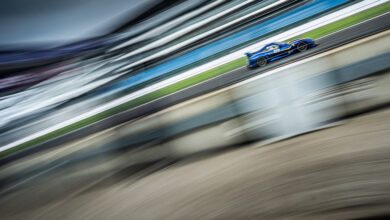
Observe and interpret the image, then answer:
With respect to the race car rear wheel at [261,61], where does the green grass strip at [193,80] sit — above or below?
above

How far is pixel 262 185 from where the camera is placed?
275cm

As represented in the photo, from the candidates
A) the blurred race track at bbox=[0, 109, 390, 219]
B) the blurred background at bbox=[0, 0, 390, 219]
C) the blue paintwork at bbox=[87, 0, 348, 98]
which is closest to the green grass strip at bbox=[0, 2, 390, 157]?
the blurred background at bbox=[0, 0, 390, 219]

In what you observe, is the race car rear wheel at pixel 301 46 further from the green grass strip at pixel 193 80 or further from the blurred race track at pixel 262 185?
the blurred race track at pixel 262 185

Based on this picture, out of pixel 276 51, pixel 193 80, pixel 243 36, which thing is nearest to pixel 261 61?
pixel 276 51

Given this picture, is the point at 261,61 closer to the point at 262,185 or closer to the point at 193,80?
the point at 193,80

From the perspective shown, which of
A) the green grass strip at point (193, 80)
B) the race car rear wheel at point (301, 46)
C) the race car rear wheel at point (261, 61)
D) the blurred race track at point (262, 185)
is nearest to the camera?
the blurred race track at point (262, 185)

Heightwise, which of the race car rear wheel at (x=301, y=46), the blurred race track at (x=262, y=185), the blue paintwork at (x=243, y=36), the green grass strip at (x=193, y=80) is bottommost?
the blurred race track at (x=262, y=185)

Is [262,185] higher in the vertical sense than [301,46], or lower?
lower

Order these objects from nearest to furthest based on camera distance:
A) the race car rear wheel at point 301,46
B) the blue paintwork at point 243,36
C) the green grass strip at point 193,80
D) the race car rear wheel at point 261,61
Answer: the race car rear wheel at point 301,46
the race car rear wheel at point 261,61
the green grass strip at point 193,80
the blue paintwork at point 243,36

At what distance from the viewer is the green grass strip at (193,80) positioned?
7111 millimetres

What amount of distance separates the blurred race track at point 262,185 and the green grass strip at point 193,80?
5.38 meters

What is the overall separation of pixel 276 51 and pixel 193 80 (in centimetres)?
395

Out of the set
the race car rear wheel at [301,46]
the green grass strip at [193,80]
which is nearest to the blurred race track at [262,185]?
the race car rear wheel at [301,46]

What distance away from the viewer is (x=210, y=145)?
12.7ft
